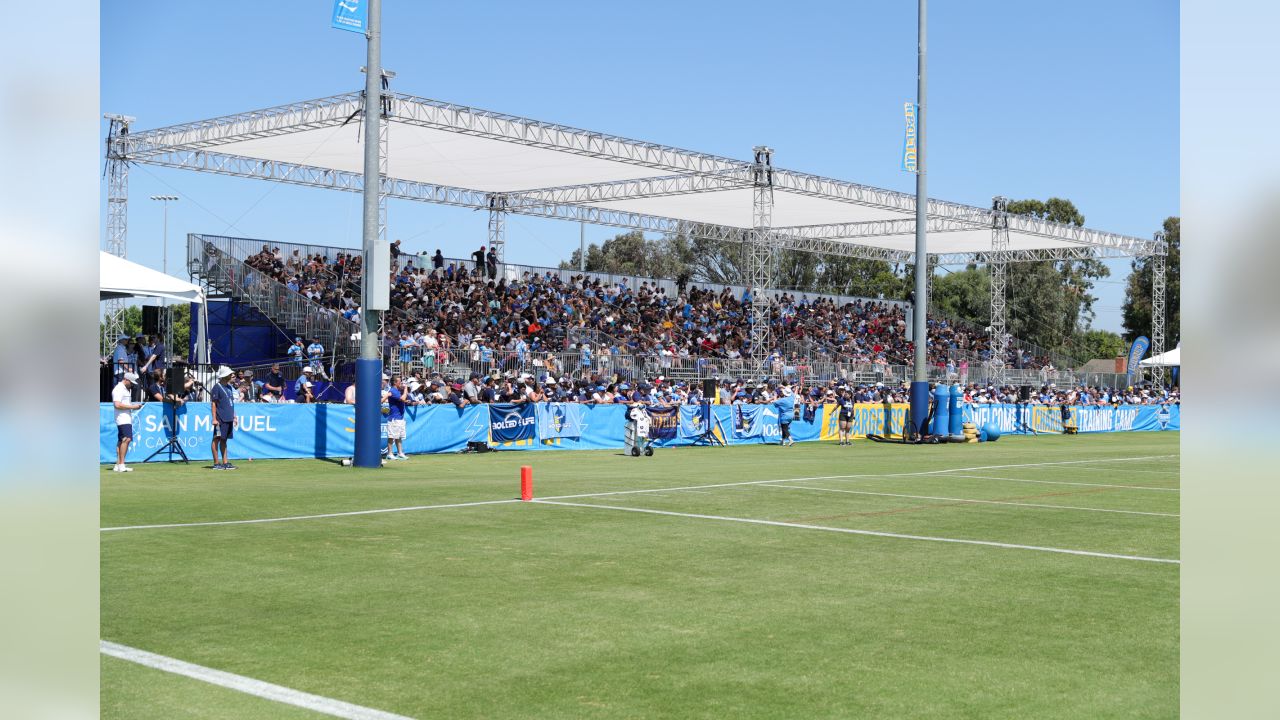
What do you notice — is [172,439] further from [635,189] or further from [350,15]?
[635,189]

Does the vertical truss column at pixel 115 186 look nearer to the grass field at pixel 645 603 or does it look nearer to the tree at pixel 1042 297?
the grass field at pixel 645 603

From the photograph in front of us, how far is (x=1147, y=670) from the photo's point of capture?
608cm

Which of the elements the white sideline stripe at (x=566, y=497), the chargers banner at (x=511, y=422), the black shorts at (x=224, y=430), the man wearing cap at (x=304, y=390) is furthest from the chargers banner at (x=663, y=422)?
the black shorts at (x=224, y=430)

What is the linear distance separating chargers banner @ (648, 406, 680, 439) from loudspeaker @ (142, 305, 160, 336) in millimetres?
12321

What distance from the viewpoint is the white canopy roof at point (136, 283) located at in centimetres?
2048

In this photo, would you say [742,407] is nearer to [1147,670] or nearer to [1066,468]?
[1066,468]

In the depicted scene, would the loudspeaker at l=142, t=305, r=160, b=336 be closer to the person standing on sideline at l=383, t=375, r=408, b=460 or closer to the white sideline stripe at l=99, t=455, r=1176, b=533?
the person standing on sideline at l=383, t=375, r=408, b=460

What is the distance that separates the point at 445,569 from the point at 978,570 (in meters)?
4.38

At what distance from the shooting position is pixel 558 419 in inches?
1141

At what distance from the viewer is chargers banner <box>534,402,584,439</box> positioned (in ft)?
93.7

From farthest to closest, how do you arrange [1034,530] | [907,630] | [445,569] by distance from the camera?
[1034,530] < [445,569] < [907,630]

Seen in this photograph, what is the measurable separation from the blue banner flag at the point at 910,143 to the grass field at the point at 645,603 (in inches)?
765
